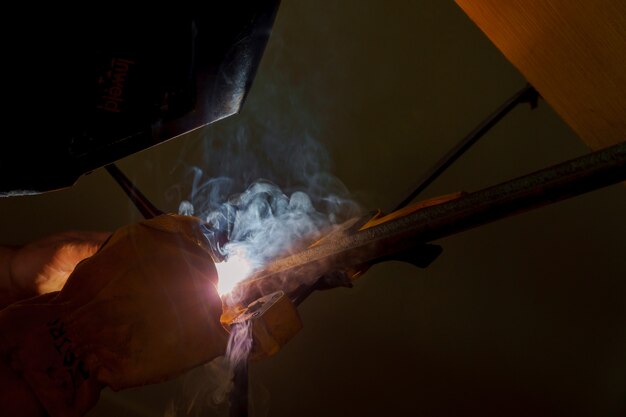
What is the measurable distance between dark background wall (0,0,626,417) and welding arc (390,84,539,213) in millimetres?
137

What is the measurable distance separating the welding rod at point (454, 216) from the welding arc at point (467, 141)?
24.0 inches

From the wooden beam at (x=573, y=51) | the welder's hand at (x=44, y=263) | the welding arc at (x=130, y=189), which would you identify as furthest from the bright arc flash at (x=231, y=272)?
the wooden beam at (x=573, y=51)

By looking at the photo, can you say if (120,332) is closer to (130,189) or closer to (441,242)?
(130,189)

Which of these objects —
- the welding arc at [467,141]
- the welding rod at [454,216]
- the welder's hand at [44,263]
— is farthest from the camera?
the welder's hand at [44,263]

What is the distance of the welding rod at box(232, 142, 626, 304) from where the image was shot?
685 mm

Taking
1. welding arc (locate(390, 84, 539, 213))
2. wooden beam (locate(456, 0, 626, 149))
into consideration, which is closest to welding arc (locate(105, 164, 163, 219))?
welding arc (locate(390, 84, 539, 213))

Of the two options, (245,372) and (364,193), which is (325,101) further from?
(245,372)

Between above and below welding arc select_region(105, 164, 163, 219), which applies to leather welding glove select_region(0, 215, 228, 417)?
below

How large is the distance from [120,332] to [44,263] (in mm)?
1056

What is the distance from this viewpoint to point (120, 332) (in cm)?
97

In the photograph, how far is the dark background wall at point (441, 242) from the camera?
6.09 ft

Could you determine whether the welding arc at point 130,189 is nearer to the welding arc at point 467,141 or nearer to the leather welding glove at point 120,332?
the leather welding glove at point 120,332

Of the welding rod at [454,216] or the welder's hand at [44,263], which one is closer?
the welding rod at [454,216]

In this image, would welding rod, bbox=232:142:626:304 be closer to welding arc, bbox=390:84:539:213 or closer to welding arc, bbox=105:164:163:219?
welding arc, bbox=390:84:539:213
